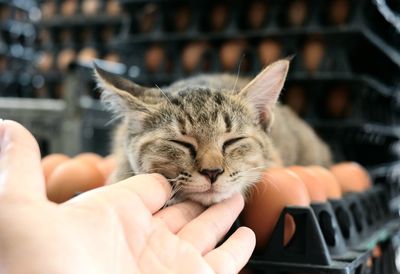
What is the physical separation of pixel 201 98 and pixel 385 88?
2.08 m

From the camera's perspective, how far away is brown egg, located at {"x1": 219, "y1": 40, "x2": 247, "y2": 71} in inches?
121

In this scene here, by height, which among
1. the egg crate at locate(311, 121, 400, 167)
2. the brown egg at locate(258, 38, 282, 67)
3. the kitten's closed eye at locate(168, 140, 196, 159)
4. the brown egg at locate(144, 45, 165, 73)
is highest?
the brown egg at locate(258, 38, 282, 67)

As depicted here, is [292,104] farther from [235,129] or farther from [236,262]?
[236,262]

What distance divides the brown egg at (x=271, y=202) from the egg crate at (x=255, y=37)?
5.06 ft

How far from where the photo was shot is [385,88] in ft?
10.6

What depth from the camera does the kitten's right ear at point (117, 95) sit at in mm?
1551

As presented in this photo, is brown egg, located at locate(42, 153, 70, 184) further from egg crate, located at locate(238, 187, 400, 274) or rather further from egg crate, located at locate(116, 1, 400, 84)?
egg crate, located at locate(116, 1, 400, 84)

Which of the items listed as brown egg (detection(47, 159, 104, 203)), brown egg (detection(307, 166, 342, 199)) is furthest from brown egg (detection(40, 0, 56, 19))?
brown egg (detection(307, 166, 342, 199))

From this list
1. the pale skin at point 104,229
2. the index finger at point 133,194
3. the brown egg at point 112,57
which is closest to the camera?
the pale skin at point 104,229

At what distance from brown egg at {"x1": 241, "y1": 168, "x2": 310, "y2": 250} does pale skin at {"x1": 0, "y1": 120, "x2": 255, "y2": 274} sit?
125 millimetres

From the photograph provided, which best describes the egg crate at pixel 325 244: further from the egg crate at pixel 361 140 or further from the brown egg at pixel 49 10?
the brown egg at pixel 49 10

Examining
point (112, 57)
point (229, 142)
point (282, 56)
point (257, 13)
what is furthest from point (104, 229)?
point (112, 57)

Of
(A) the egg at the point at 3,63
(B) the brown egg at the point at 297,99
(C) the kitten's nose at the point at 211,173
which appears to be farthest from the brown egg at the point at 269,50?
(A) the egg at the point at 3,63

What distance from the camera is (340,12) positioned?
9.33ft
